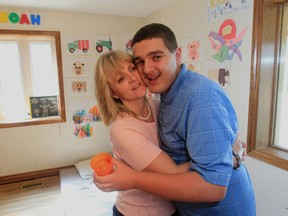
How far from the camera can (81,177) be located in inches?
115

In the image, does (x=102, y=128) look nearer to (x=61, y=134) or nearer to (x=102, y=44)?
(x=61, y=134)

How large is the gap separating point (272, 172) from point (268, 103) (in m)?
0.55

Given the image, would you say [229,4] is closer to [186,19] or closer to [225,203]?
[186,19]

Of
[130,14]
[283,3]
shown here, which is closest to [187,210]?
[283,3]

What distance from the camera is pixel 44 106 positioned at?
3.26m

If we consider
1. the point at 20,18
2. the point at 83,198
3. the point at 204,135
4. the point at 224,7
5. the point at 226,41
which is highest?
the point at 20,18

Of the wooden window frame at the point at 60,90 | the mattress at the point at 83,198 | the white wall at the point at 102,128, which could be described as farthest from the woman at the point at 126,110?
the wooden window frame at the point at 60,90

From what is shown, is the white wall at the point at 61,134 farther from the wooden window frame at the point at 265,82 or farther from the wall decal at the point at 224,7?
the wooden window frame at the point at 265,82

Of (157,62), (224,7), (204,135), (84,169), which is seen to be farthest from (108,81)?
(84,169)

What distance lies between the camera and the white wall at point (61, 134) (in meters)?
3.05

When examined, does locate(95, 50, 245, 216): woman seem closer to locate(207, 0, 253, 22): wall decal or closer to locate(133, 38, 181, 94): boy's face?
locate(133, 38, 181, 94): boy's face

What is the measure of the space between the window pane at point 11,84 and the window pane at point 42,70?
0.19 metres

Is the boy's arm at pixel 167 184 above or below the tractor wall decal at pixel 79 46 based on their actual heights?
below

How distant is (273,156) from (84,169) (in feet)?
7.74
